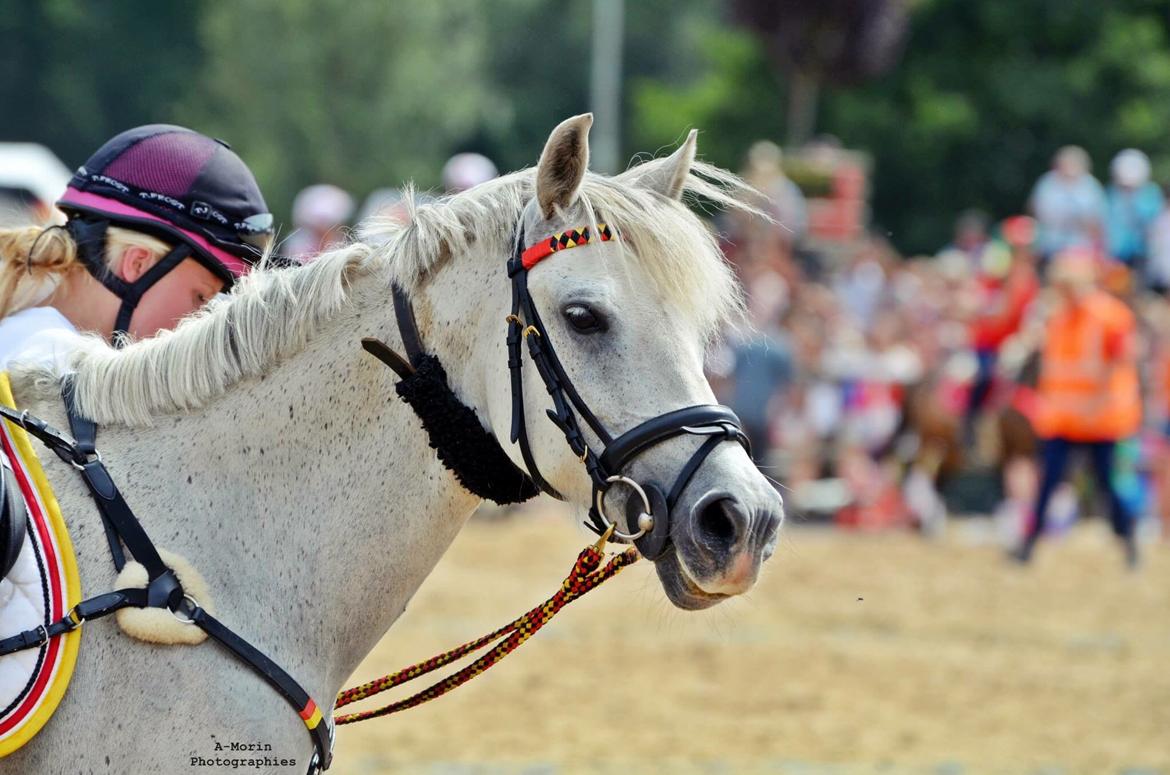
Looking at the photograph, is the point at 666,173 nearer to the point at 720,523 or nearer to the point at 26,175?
the point at 720,523

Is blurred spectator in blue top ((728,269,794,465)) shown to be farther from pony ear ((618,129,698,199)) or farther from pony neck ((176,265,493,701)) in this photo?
pony neck ((176,265,493,701))

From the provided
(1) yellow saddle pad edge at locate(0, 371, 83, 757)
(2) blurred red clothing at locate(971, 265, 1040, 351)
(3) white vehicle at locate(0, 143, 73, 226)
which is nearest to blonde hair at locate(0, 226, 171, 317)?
(1) yellow saddle pad edge at locate(0, 371, 83, 757)

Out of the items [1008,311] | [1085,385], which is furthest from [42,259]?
[1008,311]

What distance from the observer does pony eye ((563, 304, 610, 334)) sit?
9.21ft

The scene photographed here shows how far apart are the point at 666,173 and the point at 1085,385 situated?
9.68 m

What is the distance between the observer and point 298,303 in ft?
9.78

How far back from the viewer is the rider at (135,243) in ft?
10.8

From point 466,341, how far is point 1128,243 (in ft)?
44.0

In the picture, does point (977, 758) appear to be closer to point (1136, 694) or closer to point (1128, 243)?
point (1136, 694)

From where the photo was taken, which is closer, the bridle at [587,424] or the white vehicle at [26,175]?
the bridle at [587,424]

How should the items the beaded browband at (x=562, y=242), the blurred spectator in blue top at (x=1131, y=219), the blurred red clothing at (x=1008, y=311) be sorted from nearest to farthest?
the beaded browband at (x=562, y=242) < the blurred red clothing at (x=1008, y=311) < the blurred spectator in blue top at (x=1131, y=219)

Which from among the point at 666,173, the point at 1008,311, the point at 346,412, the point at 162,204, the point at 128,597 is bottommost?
the point at 1008,311

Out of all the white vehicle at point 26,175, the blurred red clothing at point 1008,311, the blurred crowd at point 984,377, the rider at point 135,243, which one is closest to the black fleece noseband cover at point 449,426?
the rider at point 135,243

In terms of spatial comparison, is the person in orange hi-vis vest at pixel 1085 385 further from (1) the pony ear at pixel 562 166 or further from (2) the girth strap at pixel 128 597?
(2) the girth strap at pixel 128 597
